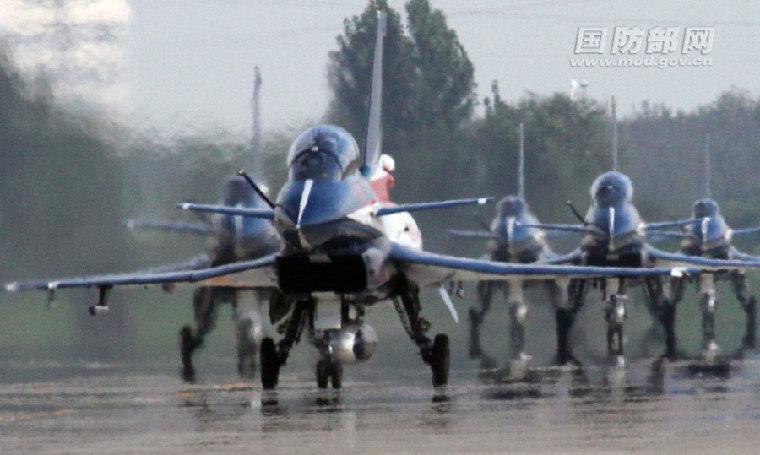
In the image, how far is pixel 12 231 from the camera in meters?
33.3

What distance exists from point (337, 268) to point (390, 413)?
2.95 metres

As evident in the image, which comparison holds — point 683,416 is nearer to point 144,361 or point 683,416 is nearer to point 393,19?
point 144,361

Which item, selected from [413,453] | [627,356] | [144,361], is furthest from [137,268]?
[413,453]

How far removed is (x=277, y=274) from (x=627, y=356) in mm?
11116

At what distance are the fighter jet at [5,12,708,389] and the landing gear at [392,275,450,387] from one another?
12mm

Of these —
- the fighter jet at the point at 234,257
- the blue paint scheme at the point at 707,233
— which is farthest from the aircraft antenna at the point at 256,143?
the blue paint scheme at the point at 707,233

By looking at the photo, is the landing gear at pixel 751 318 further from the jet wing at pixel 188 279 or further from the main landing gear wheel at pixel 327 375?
the jet wing at pixel 188 279

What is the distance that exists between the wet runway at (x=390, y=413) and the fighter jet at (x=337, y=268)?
613 millimetres

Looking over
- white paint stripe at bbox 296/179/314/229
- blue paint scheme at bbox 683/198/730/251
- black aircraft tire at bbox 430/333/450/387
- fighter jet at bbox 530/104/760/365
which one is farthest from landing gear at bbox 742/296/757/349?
white paint stripe at bbox 296/179/314/229

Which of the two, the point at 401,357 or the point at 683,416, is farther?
the point at 401,357

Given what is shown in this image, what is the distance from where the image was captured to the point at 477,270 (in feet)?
78.5

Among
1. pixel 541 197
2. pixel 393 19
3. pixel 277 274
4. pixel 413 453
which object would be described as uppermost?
pixel 393 19

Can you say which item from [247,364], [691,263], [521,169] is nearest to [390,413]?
[247,364]

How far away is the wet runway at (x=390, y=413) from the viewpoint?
15688mm
